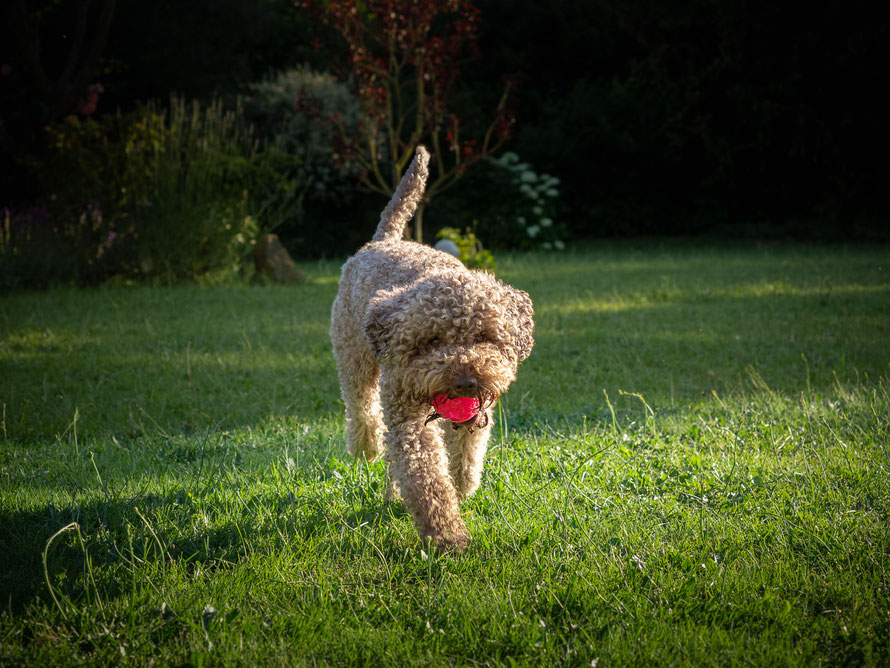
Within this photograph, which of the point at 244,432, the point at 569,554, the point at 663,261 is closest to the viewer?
the point at 569,554

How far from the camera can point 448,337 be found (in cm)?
242

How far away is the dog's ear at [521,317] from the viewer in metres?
2.57

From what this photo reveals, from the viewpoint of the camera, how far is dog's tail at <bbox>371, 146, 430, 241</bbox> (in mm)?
3672

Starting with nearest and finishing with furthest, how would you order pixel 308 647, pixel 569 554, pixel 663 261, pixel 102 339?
pixel 308 647 → pixel 569 554 → pixel 102 339 → pixel 663 261

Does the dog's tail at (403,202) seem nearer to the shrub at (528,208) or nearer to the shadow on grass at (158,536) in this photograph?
the shadow on grass at (158,536)

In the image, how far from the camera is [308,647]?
1.90 meters

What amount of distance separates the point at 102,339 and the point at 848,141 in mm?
Answer: 15928

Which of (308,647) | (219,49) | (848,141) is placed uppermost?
(219,49)

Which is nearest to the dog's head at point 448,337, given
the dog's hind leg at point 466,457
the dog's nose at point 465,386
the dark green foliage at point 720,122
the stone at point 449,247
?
the dog's nose at point 465,386

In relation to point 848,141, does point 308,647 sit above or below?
below

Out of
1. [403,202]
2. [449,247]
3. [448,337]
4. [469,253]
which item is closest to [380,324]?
[448,337]

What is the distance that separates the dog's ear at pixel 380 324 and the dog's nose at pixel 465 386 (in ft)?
1.05

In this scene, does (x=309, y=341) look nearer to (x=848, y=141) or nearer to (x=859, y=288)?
(x=859, y=288)

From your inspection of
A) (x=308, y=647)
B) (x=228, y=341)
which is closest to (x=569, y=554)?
(x=308, y=647)
